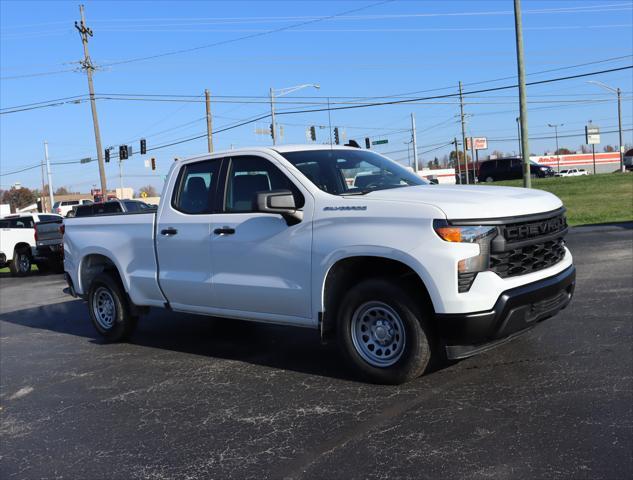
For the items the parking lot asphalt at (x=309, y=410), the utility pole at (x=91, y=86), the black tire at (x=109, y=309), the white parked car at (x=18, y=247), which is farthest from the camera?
the utility pole at (x=91, y=86)

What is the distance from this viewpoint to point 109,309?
24.9ft

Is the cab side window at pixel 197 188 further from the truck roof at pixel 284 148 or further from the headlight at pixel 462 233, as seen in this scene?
the headlight at pixel 462 233

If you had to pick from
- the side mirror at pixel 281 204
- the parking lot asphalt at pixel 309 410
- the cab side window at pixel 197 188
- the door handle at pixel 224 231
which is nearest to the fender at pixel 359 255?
the side mirror at pixel 281 204

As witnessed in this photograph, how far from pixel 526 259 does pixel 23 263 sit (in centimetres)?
1820

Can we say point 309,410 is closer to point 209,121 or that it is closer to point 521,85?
point 521,85

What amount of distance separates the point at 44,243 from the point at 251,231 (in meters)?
14.6

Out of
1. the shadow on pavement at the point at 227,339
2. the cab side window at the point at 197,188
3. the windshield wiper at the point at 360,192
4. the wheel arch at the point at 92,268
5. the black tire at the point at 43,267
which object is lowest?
the black tire at the point at 43,267

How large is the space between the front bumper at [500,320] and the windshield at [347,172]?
4.83 feet

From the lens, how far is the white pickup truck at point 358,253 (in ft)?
15.2

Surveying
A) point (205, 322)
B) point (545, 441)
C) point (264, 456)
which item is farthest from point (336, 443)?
point (205, 322)

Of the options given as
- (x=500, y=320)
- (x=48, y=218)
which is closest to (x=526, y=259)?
(x=500, y=320)

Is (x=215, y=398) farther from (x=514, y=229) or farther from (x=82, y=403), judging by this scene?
(x=514, y=229)

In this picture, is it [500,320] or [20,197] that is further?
[20,197]

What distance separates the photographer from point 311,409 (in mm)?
4727
